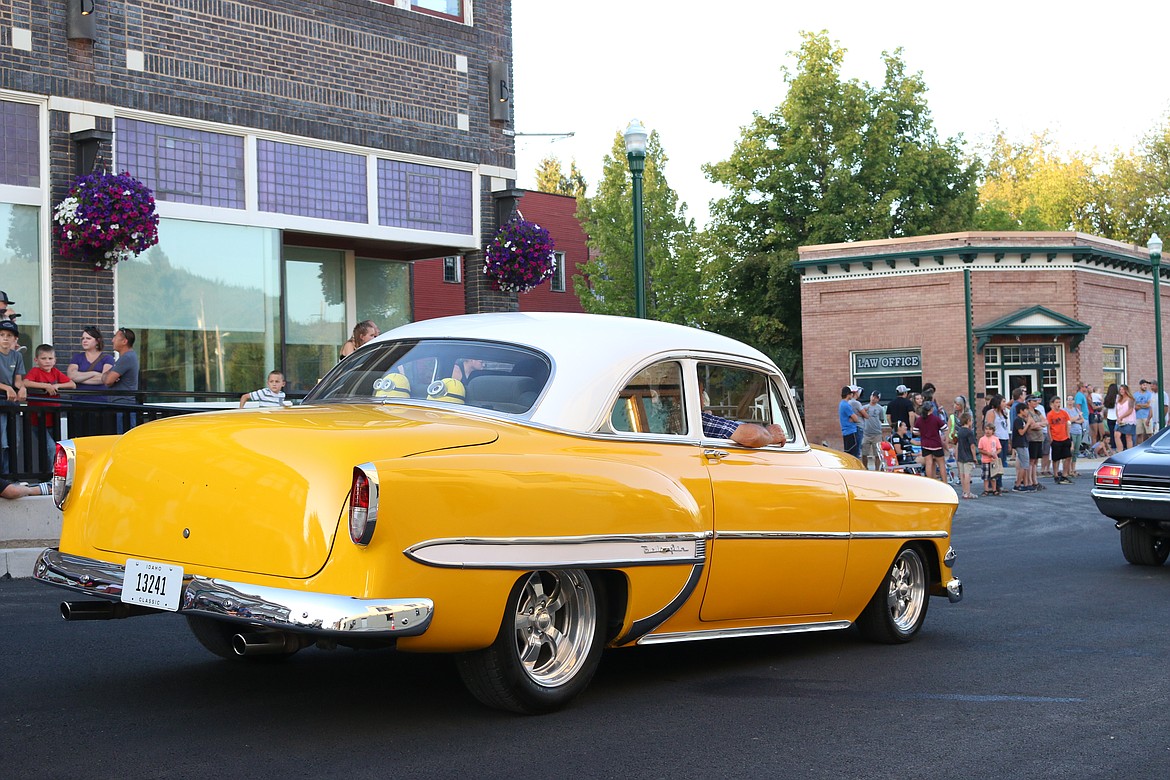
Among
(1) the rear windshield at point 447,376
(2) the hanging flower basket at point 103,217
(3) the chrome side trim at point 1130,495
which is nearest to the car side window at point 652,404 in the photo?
(1) the rear windshield at point 447,376

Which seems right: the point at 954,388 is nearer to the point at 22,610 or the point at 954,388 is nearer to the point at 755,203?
the point at 755,203

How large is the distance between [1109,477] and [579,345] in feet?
24.0

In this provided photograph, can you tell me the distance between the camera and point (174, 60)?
47.7 feet

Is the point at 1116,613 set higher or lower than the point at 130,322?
lower

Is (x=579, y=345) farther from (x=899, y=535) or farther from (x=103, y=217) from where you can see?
(x=103, y=217)

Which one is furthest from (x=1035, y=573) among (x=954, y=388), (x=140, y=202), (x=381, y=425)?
(x=954, y=388)

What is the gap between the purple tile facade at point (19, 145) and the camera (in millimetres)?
13188

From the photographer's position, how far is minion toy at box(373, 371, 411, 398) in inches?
235

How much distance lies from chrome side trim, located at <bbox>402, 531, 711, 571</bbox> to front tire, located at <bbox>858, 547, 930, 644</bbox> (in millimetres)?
1927

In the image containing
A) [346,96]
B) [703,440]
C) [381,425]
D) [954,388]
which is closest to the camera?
[381,425]

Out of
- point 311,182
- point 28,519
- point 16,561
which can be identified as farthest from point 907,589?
point 311,182

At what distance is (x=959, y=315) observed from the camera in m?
36.6

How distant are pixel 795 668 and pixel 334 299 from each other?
11.8m

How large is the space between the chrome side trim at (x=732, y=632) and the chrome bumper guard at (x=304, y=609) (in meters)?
1.50
